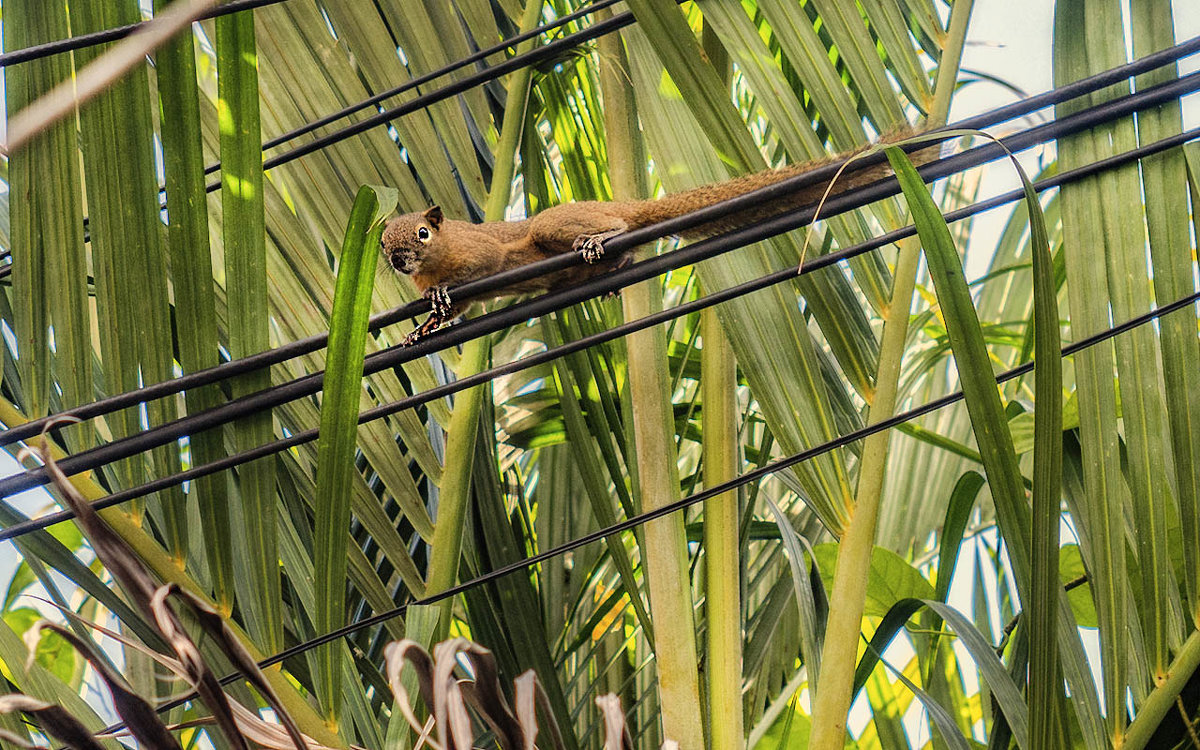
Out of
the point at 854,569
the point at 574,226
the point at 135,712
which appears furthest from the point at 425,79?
the point at 135,712

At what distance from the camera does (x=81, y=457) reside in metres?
1.10

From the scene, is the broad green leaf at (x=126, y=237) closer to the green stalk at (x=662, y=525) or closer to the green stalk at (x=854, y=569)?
the green stalk at (x=662, y=525)

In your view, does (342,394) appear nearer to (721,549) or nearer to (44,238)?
(44,238)

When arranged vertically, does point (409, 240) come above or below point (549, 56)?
below

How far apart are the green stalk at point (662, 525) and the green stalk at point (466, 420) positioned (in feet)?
0.48

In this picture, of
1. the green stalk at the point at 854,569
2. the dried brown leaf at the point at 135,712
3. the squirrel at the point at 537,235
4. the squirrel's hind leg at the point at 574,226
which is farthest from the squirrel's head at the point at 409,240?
the dried brown leaf at the point at 135,712

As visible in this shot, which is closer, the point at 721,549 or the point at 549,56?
the point at 721,549

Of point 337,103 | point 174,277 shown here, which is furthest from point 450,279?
point 174,277

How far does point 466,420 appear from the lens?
145cm

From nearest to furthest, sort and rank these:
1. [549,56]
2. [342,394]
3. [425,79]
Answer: [342,394] → [425,79] → [549,56]

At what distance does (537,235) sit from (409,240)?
0.81 ft

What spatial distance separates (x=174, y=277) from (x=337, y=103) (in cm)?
51

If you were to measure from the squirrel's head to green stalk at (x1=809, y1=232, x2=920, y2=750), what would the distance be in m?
0.84

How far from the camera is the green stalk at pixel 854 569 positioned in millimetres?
1271
